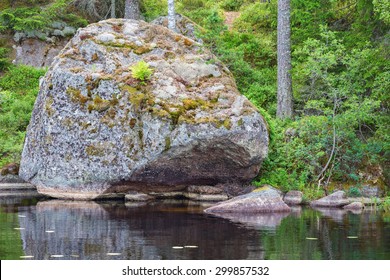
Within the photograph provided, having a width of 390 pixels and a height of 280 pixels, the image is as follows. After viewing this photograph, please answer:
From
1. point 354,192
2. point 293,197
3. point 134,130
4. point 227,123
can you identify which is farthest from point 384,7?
point 134,130

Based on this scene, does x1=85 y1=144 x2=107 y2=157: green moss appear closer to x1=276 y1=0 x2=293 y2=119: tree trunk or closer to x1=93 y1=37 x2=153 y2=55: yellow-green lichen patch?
x1=93 y1=37 x2=153 y2=55: yellow-green lichen patch

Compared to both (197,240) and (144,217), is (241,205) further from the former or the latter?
(197,240)

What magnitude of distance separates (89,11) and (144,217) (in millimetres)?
19081

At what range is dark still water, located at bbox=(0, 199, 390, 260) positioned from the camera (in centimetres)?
1007

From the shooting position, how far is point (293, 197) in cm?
1880

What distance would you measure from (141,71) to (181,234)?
26.7 feet

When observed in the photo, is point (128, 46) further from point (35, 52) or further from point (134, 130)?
point (35, 52)

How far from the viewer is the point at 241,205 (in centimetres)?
1622

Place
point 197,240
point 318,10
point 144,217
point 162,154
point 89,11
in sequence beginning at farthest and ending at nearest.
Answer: point 89,11 → point 318,10 → point 162,154 → point 144,217 → point 197,240

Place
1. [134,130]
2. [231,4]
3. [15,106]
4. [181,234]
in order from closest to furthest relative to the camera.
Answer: [181,234] → [134,130] → [15,106] → [231,4]

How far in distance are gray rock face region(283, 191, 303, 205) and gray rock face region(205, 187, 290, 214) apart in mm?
2031

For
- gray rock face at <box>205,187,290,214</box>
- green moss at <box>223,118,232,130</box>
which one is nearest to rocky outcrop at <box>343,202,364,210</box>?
gray rock face at <box>205,187,290,214</box>

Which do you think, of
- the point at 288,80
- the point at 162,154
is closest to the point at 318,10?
the point at 288,80

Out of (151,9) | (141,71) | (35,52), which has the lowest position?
(141,71)
